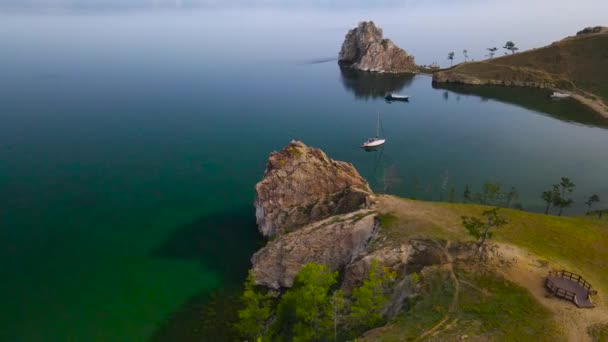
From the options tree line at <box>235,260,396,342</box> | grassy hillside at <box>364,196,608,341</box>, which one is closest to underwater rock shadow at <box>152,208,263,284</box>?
tree line at <box>235,260,396,342</box>

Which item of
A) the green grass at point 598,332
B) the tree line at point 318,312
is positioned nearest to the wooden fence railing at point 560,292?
the green grass at point 598,332

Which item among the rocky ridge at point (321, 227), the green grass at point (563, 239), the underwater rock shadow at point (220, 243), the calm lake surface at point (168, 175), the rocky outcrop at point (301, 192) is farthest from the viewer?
the rocky outcrop at point (301, 192)

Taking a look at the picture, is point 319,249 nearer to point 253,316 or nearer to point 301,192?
point 301,192

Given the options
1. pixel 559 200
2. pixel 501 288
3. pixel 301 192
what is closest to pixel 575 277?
pixel 501 288

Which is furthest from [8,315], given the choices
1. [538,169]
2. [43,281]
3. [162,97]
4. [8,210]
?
[162,97]

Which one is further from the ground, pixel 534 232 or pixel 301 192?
pixel 534 232

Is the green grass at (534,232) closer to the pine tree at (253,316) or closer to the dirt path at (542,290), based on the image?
the dirt path at (542,290)
